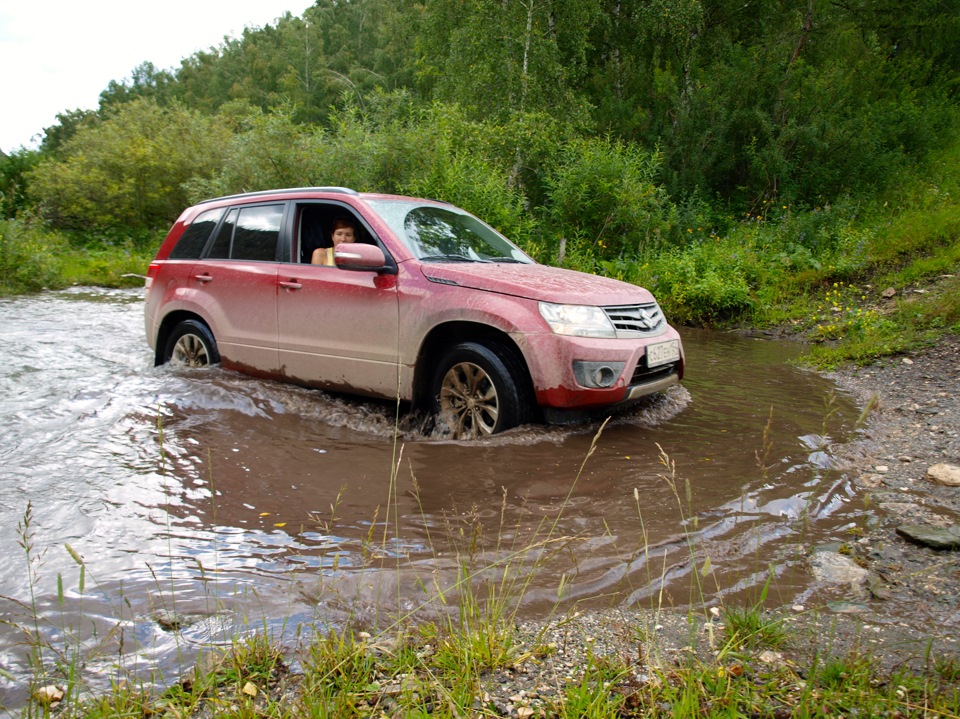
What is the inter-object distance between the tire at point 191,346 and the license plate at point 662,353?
3.70 m

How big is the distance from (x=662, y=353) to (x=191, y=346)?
4188 mm

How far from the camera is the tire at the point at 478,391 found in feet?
14.5

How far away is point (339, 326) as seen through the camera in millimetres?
5191

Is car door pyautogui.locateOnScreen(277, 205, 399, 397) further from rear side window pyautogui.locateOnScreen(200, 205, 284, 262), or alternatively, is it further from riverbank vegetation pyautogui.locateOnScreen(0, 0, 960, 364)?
riverbank vegetation pyautogui.locateOnScreen(0, 0, 960, 364)

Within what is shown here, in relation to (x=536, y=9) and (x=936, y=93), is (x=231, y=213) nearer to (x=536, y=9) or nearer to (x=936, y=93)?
(x=536, y=9)

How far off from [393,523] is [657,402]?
2682 mm

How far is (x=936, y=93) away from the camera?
17828mm

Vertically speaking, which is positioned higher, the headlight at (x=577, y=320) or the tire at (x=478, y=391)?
the headlight at (x=577, y=320)

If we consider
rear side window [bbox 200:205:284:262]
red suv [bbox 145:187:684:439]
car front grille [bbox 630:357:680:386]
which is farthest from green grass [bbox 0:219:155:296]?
car front grille [bbox 630:357:680:386]

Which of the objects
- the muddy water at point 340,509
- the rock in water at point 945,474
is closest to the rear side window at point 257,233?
the muddy water at point 340,509

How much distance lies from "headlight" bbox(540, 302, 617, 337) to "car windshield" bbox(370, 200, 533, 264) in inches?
43.4

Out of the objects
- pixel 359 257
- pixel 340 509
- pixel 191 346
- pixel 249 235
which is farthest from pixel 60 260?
pixel 340 509

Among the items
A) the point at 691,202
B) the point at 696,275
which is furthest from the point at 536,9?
the point at 696,275

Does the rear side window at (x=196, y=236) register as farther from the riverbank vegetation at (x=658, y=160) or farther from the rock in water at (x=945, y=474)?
the riverbank vegetation at (x=658, y=160)
